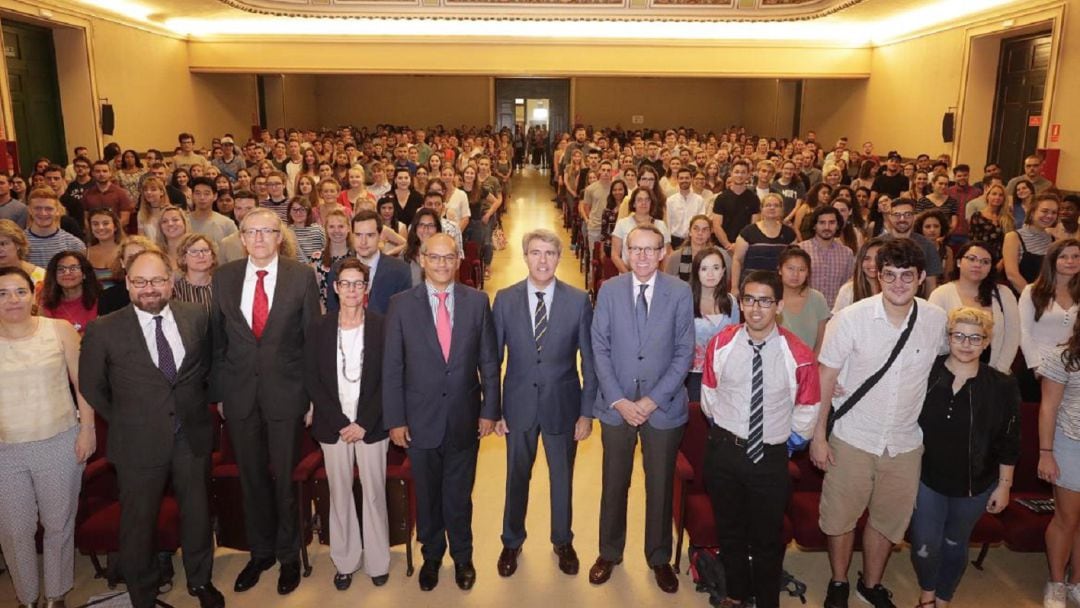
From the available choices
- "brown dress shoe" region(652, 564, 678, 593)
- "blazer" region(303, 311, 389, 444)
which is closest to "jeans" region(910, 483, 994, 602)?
"brown dress shoe" region(652, 564, 678, 593)

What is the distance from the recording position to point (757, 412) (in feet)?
10.0

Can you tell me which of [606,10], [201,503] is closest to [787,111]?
[606,10]

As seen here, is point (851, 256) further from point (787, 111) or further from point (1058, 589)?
point (787, 111)

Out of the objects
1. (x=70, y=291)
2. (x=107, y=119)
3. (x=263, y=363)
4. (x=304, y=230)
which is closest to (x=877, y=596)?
(x=263, y=363)

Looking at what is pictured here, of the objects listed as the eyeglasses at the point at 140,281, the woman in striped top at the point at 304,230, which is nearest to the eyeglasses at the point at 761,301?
the eyeglasses at the point at 140,281

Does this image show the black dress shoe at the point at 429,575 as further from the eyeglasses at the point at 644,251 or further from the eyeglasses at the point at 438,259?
the eyeglasses at the point at 644,251

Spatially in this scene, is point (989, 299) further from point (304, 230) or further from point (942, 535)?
point (304, 230)

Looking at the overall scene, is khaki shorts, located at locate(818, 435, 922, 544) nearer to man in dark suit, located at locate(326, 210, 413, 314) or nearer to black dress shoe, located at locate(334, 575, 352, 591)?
black dress shoe, located at locate(334, 575, 352, 591)

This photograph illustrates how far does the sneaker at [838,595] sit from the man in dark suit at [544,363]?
4.37ft

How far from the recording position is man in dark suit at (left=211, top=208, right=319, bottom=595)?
11.1 ft

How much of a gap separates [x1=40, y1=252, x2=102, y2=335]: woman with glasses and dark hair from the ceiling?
1042 centimetres

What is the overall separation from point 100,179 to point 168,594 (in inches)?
218

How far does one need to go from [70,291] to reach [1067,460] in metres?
5.10

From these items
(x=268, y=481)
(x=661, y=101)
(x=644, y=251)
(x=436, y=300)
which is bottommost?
(x=268, y=481)
